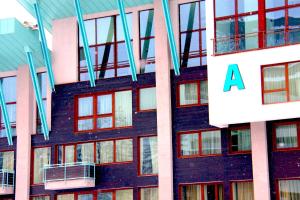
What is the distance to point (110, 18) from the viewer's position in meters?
34.3

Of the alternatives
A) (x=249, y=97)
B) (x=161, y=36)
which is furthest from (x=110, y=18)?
(x=249, y=97)

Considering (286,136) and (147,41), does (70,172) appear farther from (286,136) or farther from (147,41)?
(286,136)

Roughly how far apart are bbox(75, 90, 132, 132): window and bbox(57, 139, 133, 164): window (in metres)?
0.78

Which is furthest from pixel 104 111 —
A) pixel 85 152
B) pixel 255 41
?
pixel 255 41

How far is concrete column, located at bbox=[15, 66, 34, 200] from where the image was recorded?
113 feet

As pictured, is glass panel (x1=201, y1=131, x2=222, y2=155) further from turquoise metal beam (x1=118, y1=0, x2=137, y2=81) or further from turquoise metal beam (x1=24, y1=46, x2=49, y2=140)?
turquoise metal beam (x1=24, y1=46, x2=49, y2=140)

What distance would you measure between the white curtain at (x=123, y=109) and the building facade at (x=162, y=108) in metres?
0.06

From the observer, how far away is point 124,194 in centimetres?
3228

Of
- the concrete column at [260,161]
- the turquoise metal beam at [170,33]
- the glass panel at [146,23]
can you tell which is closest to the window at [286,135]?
the concrete column at [260,161]

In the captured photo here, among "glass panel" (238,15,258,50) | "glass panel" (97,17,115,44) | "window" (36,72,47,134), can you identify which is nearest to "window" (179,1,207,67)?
"glass panel" (238,15,258,50)

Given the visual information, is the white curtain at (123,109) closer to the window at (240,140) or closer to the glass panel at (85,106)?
the glass panel at (85,106)

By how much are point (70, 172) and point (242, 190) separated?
8065 mm

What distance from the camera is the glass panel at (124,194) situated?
32.1 meters

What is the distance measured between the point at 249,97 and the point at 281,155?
3039 mm
